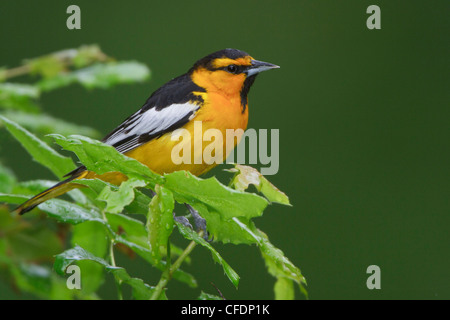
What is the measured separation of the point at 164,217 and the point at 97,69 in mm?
1440

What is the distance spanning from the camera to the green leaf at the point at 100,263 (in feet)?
4.75

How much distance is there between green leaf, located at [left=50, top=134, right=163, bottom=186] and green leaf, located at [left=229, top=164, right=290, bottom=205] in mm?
194

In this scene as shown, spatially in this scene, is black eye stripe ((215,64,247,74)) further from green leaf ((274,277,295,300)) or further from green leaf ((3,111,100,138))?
green leaf ((274,277,295,300))

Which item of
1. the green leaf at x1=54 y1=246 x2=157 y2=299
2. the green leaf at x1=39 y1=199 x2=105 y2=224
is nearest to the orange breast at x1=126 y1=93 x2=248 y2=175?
the green leaf at x1=39 y1=199 x2=105 y2=224

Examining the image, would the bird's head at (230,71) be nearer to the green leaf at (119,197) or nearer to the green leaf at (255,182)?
the green leaf at (255,182)

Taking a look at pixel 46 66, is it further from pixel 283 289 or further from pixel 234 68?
pixel 283 289


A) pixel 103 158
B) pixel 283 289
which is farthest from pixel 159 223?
pixel 283 289

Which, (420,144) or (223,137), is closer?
(223,137)

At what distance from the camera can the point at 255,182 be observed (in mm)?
1394

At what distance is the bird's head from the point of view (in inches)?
111

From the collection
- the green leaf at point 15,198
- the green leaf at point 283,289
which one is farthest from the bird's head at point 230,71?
the green leaf at point 15,198

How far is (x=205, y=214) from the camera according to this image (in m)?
1.42
